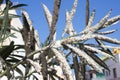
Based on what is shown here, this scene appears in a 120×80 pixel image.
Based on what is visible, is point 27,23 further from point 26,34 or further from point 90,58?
point 90,58

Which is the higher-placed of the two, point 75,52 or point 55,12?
point 55,12

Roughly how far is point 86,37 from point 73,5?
161 millimetres

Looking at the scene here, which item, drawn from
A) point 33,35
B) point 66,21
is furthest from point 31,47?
point 66,21

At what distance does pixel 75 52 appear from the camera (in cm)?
107

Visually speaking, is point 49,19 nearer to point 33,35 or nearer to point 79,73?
point 33,35

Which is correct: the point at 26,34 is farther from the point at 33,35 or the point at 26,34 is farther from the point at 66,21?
the point at 66,21

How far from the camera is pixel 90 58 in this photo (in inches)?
42.3

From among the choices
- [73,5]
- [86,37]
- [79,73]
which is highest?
[73,5]

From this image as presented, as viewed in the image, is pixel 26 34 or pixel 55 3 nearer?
pixel 55 3

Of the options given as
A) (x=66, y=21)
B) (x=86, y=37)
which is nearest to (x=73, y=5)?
(x=66, y=21)

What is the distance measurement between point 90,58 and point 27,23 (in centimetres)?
25

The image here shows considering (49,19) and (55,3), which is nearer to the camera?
(55,3)

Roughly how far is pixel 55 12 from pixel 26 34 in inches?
6.6

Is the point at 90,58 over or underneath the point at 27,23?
underneath
